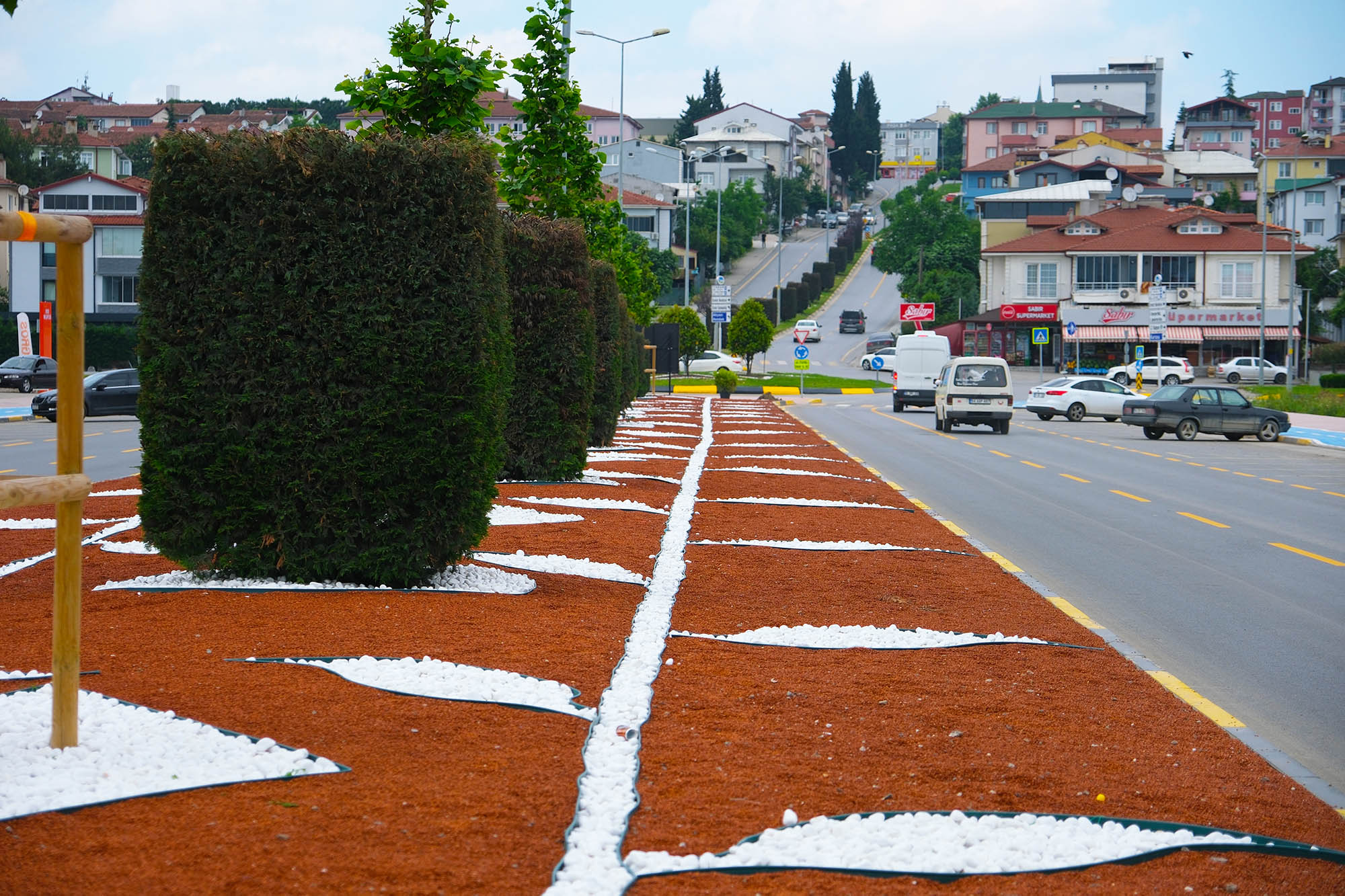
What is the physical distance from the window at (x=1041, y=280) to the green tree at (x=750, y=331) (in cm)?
2080

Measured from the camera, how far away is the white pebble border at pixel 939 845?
3.98 m

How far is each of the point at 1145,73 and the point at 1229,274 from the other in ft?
302

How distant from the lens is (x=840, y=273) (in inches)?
4838

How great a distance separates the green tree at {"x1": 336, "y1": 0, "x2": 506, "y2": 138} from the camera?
12.0 m

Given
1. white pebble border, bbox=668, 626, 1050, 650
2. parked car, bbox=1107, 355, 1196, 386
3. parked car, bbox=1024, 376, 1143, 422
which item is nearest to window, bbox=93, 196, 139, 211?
parked car, bbox=1024, 376, 1143, 422

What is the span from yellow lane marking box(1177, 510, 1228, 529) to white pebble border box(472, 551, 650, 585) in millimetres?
8193

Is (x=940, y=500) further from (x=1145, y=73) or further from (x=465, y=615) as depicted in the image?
(x=1145, y=73)

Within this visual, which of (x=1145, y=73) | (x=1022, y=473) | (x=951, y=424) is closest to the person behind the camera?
(x=1022, y=473)

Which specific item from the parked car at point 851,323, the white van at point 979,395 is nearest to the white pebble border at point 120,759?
the white van at point 979,395

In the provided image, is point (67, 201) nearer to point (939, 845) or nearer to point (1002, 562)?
point (1002, 562)

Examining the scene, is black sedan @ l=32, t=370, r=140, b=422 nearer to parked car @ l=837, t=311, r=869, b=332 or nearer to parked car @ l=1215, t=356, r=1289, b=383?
parked car @ l=1215, t=356, r=1289, b=383

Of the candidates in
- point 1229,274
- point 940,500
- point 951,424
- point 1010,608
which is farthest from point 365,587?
point 1229,274

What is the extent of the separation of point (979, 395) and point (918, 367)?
1043 centimetres

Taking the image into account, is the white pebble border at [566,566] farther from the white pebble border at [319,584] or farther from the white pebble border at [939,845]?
the white pebble border at [939,845]
